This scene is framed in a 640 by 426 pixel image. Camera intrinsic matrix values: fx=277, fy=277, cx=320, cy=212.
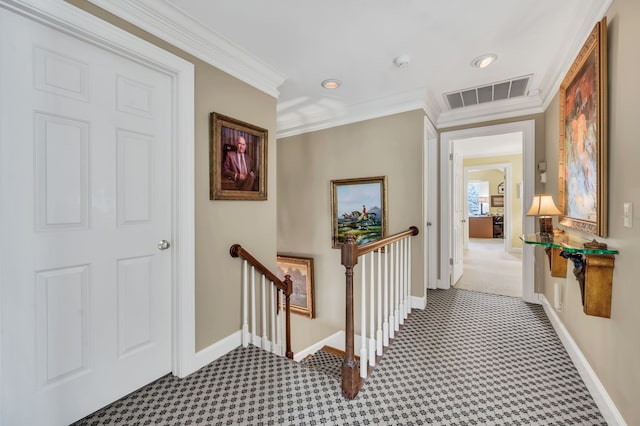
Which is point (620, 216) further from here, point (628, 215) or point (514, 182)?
point (514, 182)

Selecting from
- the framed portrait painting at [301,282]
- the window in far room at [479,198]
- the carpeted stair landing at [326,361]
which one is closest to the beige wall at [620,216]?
the carpeted stair landing at [326,361]

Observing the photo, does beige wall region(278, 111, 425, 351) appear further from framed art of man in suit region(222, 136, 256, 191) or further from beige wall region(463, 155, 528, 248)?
beige wall region(463, 155, 528, 248)

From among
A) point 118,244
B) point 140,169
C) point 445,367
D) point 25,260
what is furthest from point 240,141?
point 445,367

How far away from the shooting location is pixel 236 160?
7.19 ft

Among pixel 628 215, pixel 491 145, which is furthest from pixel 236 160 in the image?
pixel 491 145

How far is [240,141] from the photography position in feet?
7.32

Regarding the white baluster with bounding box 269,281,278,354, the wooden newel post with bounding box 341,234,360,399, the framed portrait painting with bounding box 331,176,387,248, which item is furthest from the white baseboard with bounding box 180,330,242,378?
the framed portrait painting with bounding box 331,176,387,248

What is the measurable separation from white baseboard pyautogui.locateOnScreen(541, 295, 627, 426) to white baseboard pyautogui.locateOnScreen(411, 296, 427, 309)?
1.10 metres

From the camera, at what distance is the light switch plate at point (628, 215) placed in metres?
1.27

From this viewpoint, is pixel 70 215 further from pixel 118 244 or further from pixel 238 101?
pixel 238 101

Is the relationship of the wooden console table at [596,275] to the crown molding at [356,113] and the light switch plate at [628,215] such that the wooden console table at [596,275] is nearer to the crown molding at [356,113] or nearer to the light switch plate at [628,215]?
the light switch plate at [628,215]

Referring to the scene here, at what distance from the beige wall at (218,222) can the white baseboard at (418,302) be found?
1741mm

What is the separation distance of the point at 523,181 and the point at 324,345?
313cm

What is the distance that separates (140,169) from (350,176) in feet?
7.60
